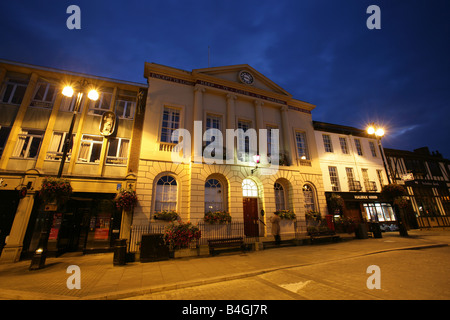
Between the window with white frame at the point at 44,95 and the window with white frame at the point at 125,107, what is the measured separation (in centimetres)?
388

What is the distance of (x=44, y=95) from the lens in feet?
40.4

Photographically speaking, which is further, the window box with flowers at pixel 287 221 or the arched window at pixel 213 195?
the window box with flowers at pixel 287 221

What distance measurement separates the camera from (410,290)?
4594mm

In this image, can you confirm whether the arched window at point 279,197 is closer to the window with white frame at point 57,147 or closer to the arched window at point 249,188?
the arched window at point 249,188

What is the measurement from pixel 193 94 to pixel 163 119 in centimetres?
303

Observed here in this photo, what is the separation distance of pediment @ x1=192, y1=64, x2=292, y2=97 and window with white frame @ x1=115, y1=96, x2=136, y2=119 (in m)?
5.03

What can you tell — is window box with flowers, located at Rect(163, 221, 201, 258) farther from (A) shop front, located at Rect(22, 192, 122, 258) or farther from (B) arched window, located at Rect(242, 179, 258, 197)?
(B) arched window, located at Rect(242, 179, 258, 197)

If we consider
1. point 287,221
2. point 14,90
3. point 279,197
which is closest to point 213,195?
point 279,197

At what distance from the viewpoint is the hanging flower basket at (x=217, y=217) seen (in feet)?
38.3

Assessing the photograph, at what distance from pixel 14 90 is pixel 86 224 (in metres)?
9.68

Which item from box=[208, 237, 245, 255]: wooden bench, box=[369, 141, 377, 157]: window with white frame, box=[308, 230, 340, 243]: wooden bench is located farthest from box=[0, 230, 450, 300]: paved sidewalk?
box=[369, 141, 377, 157]: window with white frame

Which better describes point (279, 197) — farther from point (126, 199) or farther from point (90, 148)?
point (90, 148)

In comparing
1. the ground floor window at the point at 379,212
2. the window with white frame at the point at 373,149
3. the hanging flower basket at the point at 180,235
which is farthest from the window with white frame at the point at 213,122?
the window with white frame at the point at 373,149
